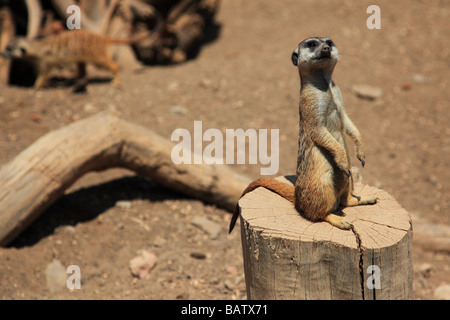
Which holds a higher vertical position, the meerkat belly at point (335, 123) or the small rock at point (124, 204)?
the meerkat belly at point (335, 123)

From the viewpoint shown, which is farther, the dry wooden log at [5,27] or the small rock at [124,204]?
the dry wooden log at [5,27]

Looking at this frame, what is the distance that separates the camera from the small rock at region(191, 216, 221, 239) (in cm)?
381

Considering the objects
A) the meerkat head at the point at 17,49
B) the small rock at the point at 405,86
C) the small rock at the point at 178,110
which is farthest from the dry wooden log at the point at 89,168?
the small rock at the point at 405,86

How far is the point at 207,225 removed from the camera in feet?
12.7

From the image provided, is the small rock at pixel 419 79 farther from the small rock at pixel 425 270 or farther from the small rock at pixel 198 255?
the small rock at pixel 198 255

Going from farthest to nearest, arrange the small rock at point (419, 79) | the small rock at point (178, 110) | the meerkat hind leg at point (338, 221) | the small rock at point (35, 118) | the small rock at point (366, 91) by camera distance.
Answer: the small rock at point (419, 79) < the small rock at point (366, 91) < the small rock at point (178, 110) < the small rock at point (35, 118) < the meerkat hind leg at point (338, 221)

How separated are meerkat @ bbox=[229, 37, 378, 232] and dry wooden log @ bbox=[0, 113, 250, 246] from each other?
1.74 meters

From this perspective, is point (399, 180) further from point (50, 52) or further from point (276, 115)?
point (50, 52)

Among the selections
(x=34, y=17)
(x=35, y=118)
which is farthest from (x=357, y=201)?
(x=34, y=17)

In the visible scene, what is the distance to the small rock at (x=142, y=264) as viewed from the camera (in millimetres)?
3398

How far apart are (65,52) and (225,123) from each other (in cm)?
222

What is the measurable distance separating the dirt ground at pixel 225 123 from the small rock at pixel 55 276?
1.3 inches

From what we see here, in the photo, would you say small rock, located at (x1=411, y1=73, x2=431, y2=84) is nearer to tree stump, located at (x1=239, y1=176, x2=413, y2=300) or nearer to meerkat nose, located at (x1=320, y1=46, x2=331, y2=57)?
tree stump, located at (x1=239, y1=176, x2=413, y2=300)

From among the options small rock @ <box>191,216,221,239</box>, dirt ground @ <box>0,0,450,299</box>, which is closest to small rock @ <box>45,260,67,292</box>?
dirt ground @ <box>0,0,450,299</box>
